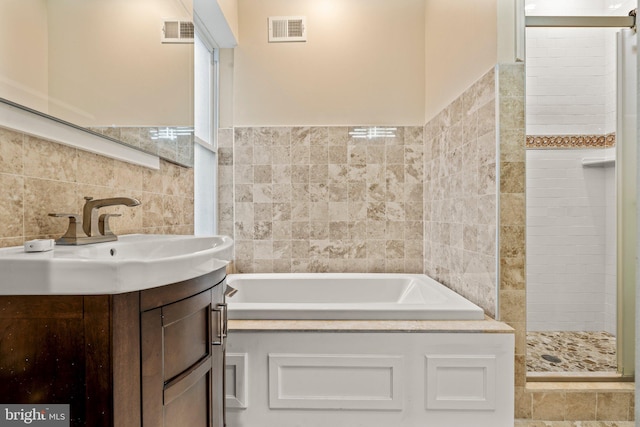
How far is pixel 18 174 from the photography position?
1006 millimetres

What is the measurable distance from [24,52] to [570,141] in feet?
10.2

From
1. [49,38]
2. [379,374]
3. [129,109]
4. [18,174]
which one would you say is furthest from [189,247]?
[379,374]

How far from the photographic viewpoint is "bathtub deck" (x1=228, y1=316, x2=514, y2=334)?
1.65 meters

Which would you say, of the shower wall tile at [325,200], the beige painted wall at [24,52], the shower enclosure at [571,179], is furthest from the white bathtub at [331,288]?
the beige painted wall at [24,52]

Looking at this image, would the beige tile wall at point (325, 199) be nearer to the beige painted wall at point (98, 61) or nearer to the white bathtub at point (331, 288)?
the white bathtub at point (331, 288)

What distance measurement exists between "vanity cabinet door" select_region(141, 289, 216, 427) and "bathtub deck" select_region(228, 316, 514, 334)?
0.66m

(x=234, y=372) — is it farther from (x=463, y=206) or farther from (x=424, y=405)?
(x=463, y=206)

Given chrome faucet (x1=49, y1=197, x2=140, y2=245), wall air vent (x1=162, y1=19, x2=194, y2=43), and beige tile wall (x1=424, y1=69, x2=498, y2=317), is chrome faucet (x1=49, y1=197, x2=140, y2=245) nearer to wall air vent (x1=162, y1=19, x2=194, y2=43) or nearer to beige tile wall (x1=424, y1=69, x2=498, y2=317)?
wall air vent (x1=162, y1=19, x2=194, y2=43)

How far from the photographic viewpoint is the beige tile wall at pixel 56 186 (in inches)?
38.7

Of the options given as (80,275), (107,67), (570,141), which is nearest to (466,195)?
(570,141)

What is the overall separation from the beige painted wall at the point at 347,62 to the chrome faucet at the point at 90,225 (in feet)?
6.16

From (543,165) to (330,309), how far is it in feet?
6.61

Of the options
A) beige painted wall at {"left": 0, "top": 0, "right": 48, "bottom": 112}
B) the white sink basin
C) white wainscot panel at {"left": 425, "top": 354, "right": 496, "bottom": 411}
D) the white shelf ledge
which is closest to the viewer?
the white sink basin
